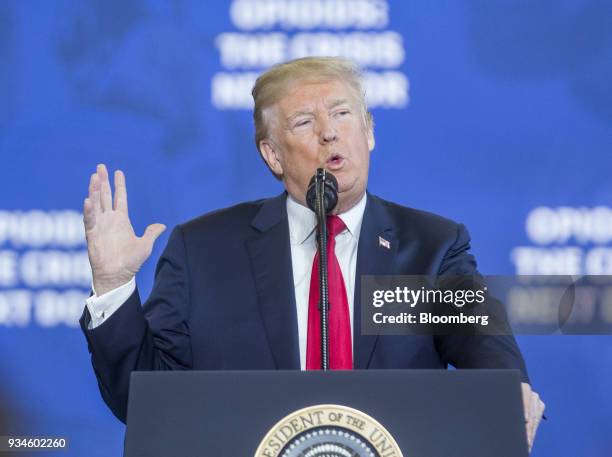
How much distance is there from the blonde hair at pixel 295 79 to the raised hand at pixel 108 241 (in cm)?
83

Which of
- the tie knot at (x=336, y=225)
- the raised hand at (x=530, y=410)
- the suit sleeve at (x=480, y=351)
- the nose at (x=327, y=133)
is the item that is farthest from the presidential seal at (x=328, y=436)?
the nose at (x=327, y=133)

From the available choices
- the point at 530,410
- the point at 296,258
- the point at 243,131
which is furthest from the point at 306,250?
the point at 530,410

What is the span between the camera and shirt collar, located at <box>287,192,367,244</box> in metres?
2.31

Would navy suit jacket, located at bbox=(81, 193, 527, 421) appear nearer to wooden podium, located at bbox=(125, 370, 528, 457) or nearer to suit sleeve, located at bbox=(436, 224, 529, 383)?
suit sleeve, located at bbox=(436, 224, 529, 383)

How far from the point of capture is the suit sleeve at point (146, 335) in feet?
5.44

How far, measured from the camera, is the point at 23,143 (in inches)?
111

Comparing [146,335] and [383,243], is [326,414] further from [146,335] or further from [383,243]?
[383,243]

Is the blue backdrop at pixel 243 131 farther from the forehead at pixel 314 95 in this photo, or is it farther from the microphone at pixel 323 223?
the microphone at pixel 323 223

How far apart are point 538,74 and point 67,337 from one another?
1571mm

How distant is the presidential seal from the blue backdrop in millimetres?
1623

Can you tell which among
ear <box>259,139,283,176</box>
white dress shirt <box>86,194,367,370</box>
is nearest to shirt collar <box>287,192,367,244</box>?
white dress shirt <box>86,194,367,370</box>

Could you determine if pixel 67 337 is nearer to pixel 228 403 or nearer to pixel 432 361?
pixel 432 361

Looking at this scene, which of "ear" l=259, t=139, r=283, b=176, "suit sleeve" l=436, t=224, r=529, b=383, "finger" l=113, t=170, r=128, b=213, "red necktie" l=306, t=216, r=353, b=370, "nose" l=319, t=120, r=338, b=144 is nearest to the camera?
"finger" l=113, t=170, r=128, b=213

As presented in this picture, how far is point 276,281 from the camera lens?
221 centimetres
